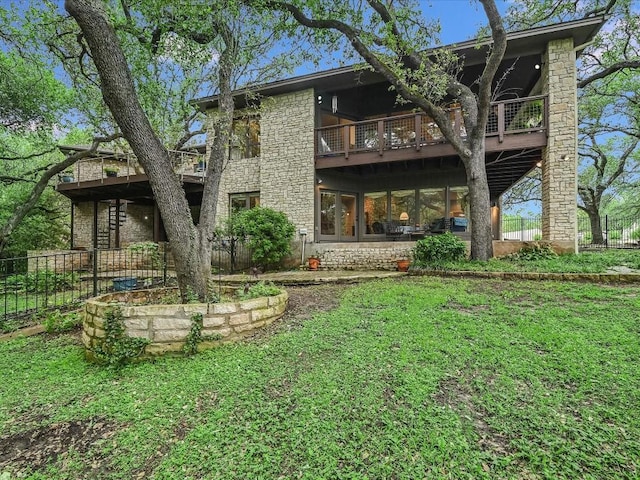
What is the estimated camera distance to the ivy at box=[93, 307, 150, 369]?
3467mm

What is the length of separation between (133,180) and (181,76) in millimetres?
6153

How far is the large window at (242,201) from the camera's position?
12.8m

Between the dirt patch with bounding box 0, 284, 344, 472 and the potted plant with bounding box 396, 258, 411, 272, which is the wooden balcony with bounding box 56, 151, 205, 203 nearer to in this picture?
the potted plant with bounding box 396, 258, 411, 272

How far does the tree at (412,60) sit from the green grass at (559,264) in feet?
1.82

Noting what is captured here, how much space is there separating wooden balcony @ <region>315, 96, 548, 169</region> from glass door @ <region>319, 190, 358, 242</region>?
141 centimetres

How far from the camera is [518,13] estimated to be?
11.6 metres

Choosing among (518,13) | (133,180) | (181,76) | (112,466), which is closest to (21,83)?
(133,180)

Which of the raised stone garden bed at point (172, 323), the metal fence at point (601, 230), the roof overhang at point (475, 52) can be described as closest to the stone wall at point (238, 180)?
the roof overhang at point (475, 52)

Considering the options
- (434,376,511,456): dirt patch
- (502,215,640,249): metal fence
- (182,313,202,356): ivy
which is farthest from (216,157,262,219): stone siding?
(502,215,640,249): metal fence

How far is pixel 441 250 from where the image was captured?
837 centimetres

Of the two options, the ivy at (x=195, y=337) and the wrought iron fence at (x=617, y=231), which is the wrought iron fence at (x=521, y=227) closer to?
the wrought iron fence at (x=617, y=231)

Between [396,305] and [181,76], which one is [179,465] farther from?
[181,76]

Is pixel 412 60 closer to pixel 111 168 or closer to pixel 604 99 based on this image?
pixel 604 99

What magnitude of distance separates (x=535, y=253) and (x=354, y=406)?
324 inches
